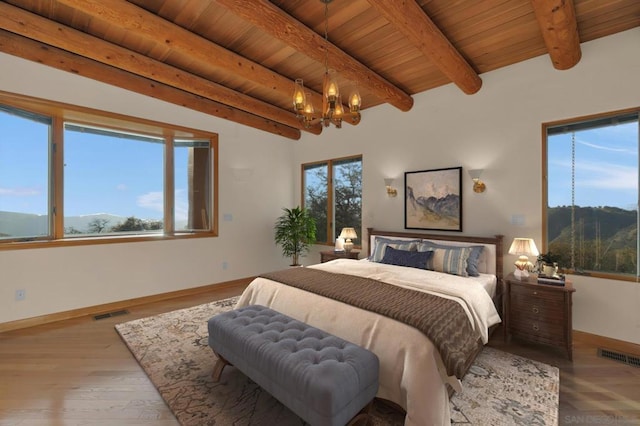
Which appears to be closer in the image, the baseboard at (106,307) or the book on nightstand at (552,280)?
the book on nightstand at (552,280)

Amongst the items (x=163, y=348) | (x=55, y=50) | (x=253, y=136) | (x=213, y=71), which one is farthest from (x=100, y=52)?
(x=163, y=348)

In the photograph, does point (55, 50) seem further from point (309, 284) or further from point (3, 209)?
point (309, 284)

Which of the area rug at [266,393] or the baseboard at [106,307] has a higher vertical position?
the baseboard at [106,307]

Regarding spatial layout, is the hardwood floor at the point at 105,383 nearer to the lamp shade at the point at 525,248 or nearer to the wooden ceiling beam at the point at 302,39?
the lamp shade at the point at 525,248

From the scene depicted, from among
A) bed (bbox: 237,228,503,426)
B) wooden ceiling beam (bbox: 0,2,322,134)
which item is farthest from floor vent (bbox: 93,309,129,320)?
wooden ceiling beam (bbox: 0,2,322,134)

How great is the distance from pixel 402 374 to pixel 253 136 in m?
4.96

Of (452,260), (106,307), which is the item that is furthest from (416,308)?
(106,307)

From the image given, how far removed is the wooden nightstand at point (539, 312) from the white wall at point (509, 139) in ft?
1.88

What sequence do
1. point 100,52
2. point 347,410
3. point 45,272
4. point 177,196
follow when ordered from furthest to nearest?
point 177,196 < point 45,272 < point 100,52 < point 347,410

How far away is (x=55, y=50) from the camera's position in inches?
138

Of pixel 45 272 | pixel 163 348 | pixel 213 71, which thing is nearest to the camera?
pixel 163 348

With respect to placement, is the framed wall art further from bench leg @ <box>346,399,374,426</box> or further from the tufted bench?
bench leg @ <box>346,399,374,426</box>

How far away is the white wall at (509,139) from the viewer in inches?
115

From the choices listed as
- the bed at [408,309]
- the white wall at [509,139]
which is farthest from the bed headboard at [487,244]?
the white wall at [509,139]
